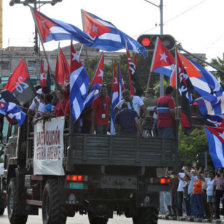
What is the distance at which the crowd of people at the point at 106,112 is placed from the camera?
1603 centimetres

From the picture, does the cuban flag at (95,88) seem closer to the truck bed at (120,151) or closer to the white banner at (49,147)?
the white banner at (49,147)

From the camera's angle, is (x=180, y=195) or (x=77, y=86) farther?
(x=180, y=195)

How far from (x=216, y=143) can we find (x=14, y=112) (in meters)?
5.09

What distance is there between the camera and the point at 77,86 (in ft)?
51.8

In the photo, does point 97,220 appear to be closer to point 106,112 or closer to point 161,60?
point 106,112

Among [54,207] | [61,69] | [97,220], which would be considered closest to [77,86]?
[54,207]

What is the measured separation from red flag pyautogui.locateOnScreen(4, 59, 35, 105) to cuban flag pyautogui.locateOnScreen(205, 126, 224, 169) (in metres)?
4.42

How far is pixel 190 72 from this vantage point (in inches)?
827

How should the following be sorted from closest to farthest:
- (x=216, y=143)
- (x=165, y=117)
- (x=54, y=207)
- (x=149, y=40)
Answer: (x=54, y=207) < (x=165, y=117) < (x=216, y=143) < (x=149, y=40)

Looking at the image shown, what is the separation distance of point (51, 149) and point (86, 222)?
691cm

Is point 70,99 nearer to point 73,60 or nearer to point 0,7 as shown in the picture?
point 73,60

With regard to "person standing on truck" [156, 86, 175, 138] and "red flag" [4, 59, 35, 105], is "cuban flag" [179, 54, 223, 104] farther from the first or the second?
"red flag" [4, 59, 35, 105]

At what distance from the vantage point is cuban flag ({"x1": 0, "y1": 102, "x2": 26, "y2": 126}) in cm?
1795

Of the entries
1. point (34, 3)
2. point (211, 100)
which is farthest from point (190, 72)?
point (34, 3)
